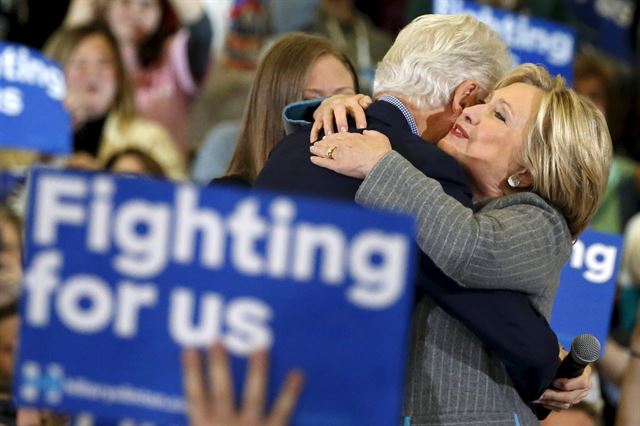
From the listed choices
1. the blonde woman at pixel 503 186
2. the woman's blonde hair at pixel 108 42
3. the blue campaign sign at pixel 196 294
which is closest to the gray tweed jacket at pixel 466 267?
the blonde woman at pixel 503 186

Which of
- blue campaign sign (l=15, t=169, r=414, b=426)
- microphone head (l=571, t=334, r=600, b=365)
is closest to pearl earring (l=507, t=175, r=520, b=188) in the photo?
microphone head (l=571, t=334, r=600, b=365)

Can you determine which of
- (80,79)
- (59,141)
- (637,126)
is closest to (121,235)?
(59,141)

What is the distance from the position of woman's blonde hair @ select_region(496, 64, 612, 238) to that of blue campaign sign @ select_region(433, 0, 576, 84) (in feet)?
6.83

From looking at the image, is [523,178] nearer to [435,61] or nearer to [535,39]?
[435,61]

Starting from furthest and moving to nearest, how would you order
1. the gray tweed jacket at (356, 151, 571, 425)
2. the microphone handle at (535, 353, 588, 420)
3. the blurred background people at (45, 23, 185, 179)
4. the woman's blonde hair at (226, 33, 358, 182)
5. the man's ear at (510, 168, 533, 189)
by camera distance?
the blurred background people at (45, 23, 185, 179) → the woman's blonde hair at (226, 33, 358, 182) → the microphone handle at (535, 353, 588, 420) → the man's ear at (510, 168, 533, 189) → the gray tweed jacket at (356, 151, 571, 425)

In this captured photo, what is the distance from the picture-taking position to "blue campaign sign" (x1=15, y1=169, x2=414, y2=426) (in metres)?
1.48

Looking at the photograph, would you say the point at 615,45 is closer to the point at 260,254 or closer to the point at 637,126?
the point at 637,126

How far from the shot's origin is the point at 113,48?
5.01 metres

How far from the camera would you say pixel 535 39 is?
13.6 ft

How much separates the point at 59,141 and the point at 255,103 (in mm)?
1174

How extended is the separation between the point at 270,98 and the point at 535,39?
67.5 inches

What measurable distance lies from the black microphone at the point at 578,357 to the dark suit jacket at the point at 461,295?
0.15m

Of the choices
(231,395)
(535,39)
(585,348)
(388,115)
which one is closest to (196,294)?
(231,395)

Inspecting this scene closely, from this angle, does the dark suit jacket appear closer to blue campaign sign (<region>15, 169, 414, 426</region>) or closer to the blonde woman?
the blonde woman
